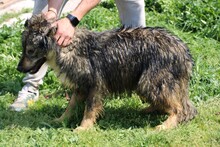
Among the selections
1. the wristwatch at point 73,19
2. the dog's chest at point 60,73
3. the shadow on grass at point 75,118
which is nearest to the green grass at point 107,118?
the shadow on grass at point 75,118

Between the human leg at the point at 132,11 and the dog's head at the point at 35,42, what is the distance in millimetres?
1346

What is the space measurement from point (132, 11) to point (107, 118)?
56.0 inches

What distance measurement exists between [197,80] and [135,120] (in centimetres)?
123

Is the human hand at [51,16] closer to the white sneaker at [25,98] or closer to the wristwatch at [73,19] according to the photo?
the wristwatch at [73,19]

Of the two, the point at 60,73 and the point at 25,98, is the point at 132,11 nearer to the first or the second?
the point at 60,73

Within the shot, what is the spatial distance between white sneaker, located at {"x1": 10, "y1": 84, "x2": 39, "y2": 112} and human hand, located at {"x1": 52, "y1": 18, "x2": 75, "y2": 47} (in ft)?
4.21

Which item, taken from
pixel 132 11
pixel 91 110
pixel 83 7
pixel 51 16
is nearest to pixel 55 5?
pixel 51 16

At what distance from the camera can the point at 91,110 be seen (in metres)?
4.98

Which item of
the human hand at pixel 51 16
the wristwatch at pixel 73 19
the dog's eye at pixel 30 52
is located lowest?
the dog's eye at pixel 30 52

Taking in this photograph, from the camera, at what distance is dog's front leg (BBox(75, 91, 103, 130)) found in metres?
4.96

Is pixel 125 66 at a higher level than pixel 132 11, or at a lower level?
lower

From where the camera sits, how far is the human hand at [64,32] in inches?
184

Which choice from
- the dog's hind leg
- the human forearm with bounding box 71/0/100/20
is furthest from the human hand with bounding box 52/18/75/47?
the dog's hind leg

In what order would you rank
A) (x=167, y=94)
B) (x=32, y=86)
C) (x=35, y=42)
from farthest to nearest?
(x=32, y=86), (x=167, y=94), (x=35, y=42)
